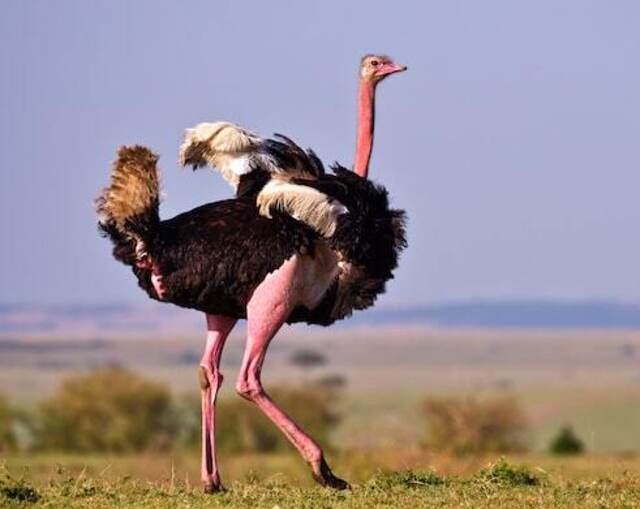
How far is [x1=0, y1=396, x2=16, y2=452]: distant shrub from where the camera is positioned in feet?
140

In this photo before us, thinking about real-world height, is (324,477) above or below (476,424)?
above

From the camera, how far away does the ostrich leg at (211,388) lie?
12.4 metres

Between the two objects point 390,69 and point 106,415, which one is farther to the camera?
point 106,415

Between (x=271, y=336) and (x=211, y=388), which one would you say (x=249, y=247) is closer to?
(x=271, y=336)

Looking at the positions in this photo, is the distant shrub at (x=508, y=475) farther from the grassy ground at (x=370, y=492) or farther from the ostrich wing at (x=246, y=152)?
the ostrich wing at (x=246, y=152)

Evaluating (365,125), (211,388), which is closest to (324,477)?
(211,388)

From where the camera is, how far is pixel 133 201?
40.1 feet

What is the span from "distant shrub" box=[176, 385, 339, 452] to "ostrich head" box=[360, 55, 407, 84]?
102 ft

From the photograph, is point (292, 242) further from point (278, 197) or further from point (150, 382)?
point (150, 382)

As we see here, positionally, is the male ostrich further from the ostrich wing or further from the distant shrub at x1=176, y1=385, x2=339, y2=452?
the distant shrub at x1=176, y1=385, x2=339, y2=452

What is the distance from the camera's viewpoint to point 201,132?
12.8 metres

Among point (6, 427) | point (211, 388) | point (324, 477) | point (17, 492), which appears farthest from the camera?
point (6, 427)

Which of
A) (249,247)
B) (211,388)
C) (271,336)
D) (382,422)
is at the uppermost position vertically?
(249,247)

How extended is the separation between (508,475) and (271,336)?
1.54 m
